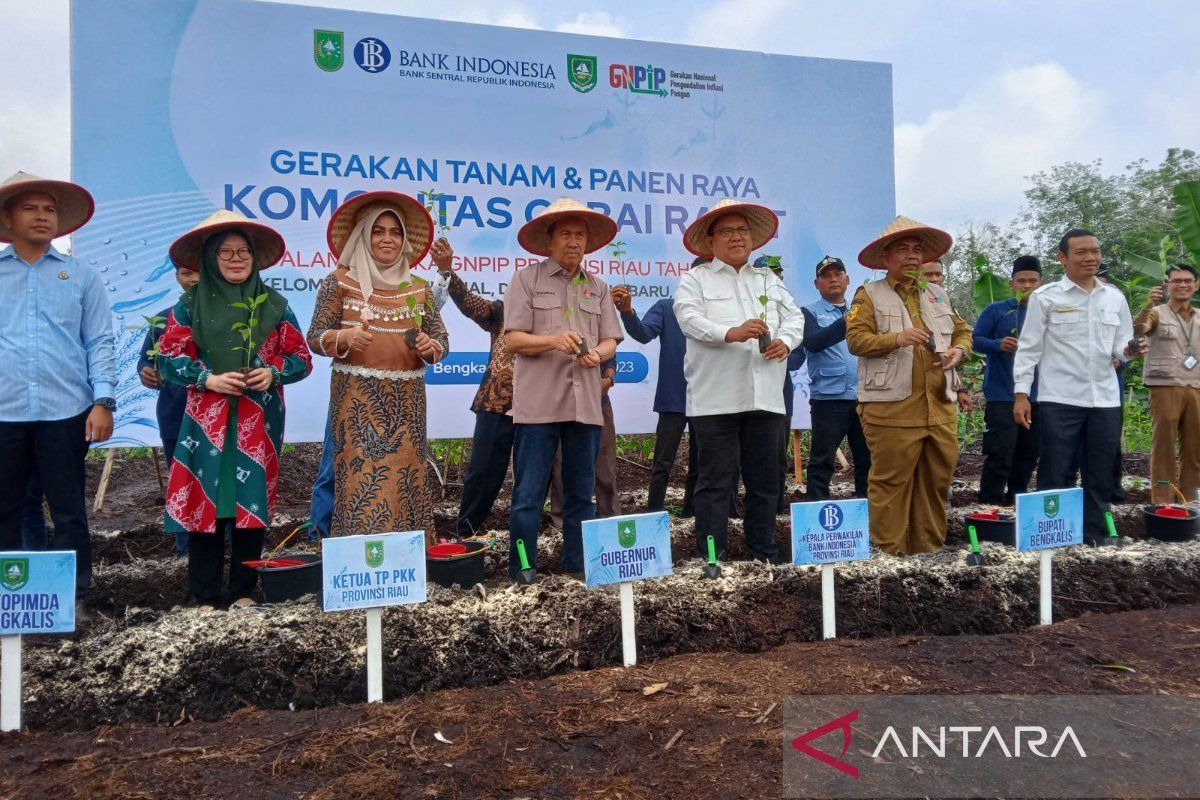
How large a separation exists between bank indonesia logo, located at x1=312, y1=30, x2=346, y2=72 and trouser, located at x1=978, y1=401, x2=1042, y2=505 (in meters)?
4.81

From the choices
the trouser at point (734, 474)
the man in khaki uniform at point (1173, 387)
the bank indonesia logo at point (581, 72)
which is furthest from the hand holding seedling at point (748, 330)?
the bank indonesia logo at point (581, 72)

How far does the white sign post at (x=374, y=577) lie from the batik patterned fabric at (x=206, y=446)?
880 mm

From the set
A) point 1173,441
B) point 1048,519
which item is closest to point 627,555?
point 1048,519

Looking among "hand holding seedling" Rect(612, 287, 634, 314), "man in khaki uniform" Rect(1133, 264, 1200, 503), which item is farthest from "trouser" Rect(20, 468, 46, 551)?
"man in khaki uniform" Rect(1133, 264, 1200, 503)

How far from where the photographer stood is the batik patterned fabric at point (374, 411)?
310 cm

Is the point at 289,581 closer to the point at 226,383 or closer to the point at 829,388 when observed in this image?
the point at 226,383

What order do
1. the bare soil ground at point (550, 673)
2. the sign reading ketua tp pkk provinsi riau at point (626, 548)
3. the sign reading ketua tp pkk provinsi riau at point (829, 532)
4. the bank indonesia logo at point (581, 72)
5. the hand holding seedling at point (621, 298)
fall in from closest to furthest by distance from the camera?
the bare soil ground at point (550, 673) → the sign reading ketua tp pkk provinsi riau at point (626, 548) → the sign reading ketua tp pkk provinsi riau at point (829, 532) → the hand holding seedling at point (621, 298) → the bank indonesia logo at point (581, 72)

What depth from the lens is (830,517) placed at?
2887 millimetres

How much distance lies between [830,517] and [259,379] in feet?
6.71

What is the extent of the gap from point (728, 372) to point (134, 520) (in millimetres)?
4087

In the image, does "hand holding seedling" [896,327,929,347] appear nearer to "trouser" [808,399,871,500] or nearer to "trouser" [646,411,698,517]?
"trouser" [808,399,871,500]

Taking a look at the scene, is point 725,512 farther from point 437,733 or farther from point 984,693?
point 437,733

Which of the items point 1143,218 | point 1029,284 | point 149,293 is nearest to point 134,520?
point 149,293
